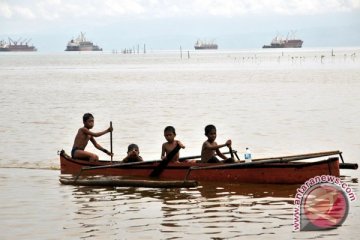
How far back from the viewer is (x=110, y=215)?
44.7 feet

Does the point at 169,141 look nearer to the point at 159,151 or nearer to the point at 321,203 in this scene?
the point at 321,203

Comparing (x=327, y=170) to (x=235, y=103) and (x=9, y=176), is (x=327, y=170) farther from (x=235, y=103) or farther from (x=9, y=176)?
(x=235, y=103)

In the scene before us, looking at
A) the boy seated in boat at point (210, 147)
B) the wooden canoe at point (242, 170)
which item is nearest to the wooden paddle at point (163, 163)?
the wooden canoe at point (242, 170)

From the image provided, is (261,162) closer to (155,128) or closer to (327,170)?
(327,170)

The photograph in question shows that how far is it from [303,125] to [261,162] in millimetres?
14527

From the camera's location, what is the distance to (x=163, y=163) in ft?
54.7

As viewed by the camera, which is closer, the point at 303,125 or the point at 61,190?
the point at 61,190

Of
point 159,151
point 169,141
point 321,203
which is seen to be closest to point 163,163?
point 169,141

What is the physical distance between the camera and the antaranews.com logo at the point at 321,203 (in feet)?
41.0

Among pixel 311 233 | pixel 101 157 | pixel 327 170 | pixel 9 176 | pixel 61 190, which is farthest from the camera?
pixel 101 157

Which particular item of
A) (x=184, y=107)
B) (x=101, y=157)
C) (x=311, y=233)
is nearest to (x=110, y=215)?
(x=311, y=233)

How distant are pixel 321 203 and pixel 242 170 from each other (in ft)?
9.14

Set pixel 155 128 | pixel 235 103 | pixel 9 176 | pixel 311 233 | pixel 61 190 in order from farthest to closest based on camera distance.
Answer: pixel 235 103 < pixel 155 128 < pixel 9 176 < pixel 61 190 < pixel 311 233

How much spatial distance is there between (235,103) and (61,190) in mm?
28014
